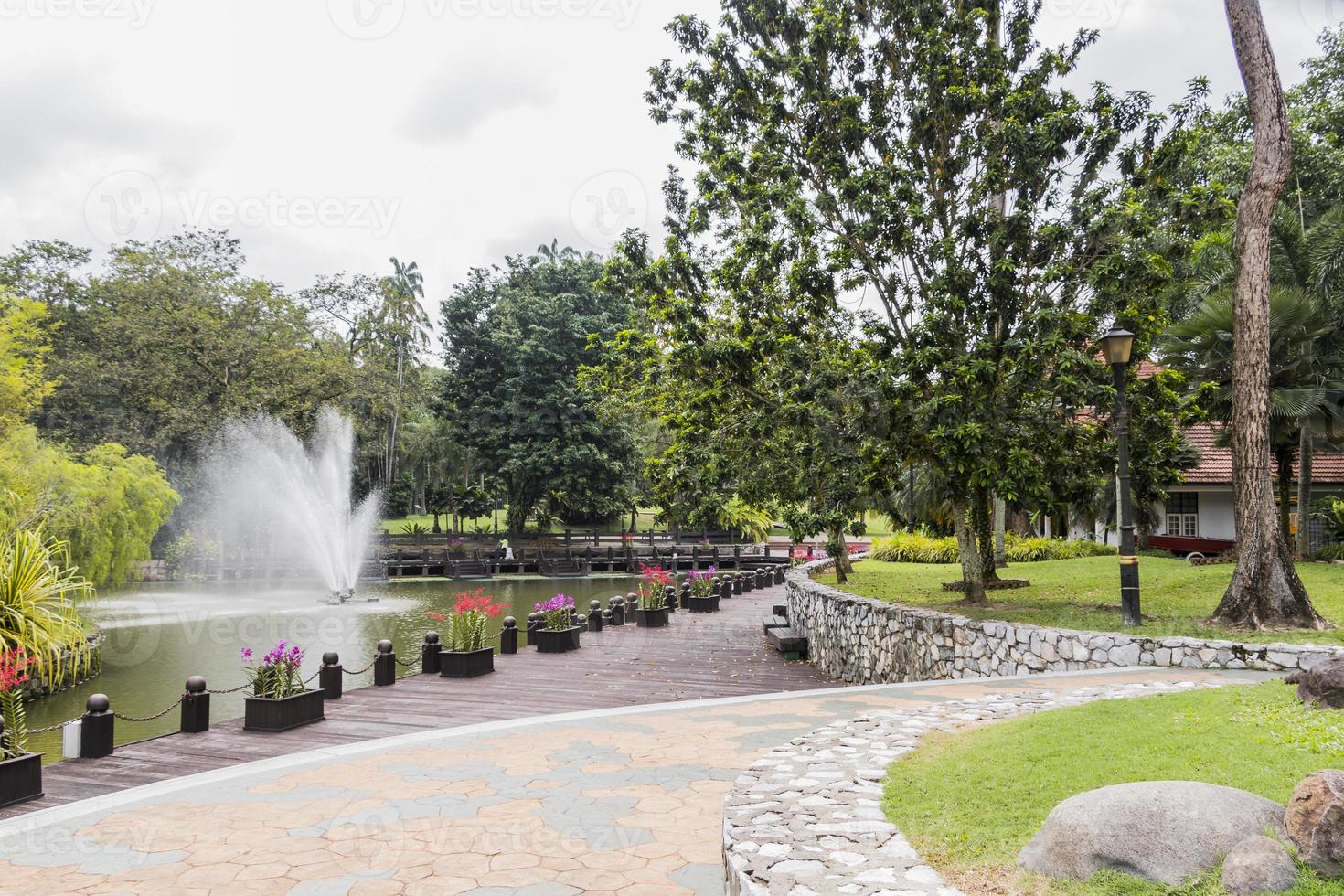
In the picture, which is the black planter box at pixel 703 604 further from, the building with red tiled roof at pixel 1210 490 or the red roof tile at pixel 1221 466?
the red roof tile at pixel 1221 466

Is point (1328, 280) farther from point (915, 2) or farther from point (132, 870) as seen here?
point (132, 870)

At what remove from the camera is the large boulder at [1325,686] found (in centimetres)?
623

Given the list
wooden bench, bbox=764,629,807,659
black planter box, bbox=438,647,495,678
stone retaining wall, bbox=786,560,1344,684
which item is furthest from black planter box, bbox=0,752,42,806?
wooden bench, bbox=764,629,807,659

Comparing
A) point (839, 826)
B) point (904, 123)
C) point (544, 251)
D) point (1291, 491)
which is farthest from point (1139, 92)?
point (544, 251)

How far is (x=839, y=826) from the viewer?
4.50 m

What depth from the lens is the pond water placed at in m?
14.0

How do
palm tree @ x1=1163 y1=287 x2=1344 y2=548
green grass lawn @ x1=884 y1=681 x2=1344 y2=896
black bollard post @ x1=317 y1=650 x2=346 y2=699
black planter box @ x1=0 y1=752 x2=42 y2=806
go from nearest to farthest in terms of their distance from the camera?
1. green grass lawn @ x1=884 y1=681 x2=1344 y2=896
2. black planter box @ x1=0 y1=752 x2=42 y2=806
3. black bollard post @ x1=317 y1=650 x2=346 y2=699
4. palm tree @ x1=1163 y1=287 x2=1344 y2=548

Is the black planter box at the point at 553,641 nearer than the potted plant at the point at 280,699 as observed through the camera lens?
No

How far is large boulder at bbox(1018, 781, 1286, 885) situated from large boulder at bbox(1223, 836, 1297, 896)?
102 mm

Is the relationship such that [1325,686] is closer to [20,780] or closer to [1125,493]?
[1125,493]

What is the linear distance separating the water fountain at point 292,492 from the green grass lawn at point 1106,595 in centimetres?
2172

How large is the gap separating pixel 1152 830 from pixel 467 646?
1086cm

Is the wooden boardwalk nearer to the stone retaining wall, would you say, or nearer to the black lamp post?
the stone retaining wall

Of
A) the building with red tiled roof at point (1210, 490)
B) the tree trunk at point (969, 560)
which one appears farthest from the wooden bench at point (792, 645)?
the building with red tiled roof at point (1210, 490)
